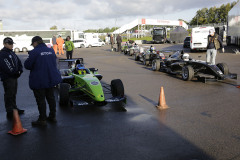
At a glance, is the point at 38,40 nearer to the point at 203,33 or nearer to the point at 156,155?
the point at 156,155

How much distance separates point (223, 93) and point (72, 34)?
38.0 m

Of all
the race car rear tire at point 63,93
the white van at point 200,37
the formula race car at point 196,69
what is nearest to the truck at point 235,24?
the white van at point 200,37

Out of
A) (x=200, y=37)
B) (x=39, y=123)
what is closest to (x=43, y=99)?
(x=39, y=123)

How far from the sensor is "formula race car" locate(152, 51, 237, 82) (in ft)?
29.7

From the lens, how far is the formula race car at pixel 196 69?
29.7 ft

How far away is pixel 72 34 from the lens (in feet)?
140

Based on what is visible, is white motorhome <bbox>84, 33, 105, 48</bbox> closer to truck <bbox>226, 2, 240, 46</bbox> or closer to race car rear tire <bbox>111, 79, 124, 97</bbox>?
truck <bbox>226, 2, 240, 46</bbox>

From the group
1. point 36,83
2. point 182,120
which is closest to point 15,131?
point 36,83

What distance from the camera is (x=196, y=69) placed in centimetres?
1000

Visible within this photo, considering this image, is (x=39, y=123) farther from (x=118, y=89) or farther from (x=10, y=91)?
(x=118, y=89)

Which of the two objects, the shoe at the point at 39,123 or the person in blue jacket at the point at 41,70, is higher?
the person in blue jacket at the point at 41,70

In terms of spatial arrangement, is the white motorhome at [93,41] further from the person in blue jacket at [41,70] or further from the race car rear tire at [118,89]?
the person in blue jacket at [41,70]

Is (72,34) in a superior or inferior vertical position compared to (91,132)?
superior

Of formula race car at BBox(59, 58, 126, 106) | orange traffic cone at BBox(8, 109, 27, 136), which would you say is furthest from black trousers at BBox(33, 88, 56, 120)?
formula race car at BBox(59, 58, 126, 106)
